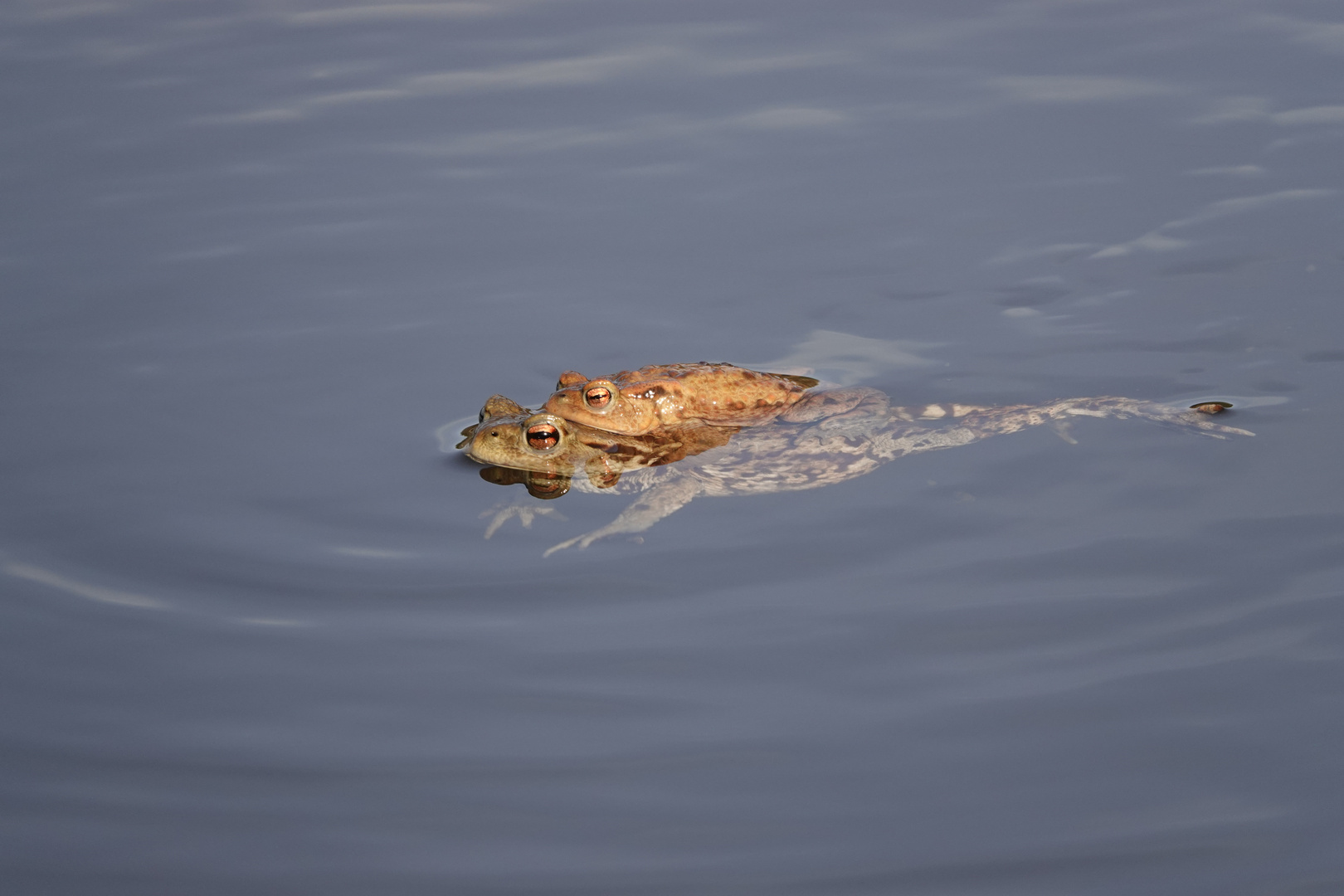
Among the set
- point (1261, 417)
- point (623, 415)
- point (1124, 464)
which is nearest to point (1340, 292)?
point (1261, 417)

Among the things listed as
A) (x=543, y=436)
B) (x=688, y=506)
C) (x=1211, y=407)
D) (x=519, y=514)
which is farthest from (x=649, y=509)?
Answer: (x=1211, y=407)

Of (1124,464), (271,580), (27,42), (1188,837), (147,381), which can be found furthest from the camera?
(27,42)

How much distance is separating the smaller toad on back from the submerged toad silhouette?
0.09 metres

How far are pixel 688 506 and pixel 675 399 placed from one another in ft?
3.13

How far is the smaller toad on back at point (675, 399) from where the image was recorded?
7488 mm

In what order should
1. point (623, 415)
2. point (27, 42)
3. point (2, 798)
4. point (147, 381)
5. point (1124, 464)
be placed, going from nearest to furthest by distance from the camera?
1. point (2, 798)
2. point (1124, 464)
3. point (623, 415)
4. point (147, 381)
5. point (27, 42)

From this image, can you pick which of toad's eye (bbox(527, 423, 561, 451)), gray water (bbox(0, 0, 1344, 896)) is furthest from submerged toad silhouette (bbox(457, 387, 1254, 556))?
gray water (bbox(0, 0, 1344, 896))

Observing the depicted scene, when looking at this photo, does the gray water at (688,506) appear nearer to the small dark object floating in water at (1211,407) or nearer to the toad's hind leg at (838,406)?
the small dark object floating in water at (1211,407)

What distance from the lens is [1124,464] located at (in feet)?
22.4

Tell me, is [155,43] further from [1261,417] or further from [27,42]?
[1261,417]

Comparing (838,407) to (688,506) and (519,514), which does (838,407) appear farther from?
(519,514)

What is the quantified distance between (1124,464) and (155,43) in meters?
11.8

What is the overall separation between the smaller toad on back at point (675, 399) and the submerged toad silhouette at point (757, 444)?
90 millimetres

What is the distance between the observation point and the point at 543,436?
7234 mm
